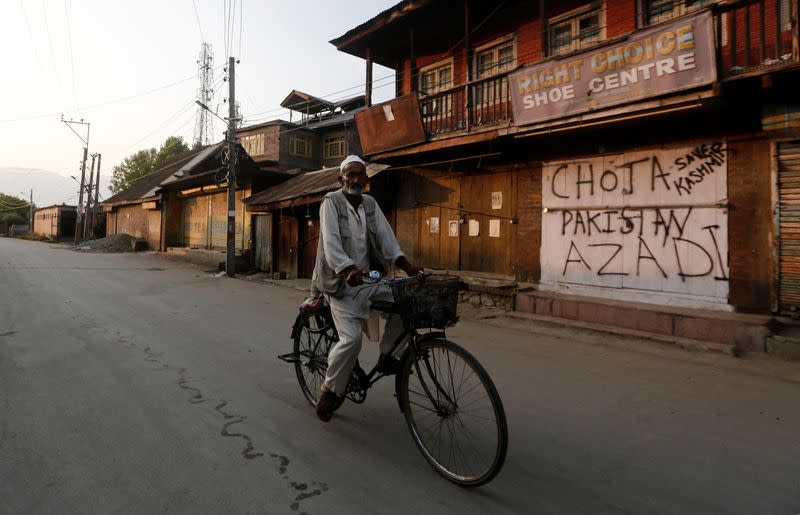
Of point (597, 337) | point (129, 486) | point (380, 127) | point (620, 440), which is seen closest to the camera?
point (129, 486)

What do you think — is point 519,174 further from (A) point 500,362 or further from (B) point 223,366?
(B) point 223,366

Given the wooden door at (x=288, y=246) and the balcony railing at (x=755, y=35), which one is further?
the wooden door at (x=288, y=246)

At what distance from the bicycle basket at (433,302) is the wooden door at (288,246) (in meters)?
13.7

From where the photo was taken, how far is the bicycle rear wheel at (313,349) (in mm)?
3604

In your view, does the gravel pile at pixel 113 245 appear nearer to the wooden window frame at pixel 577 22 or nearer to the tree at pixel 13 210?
the wooden window frame at pixel 577 22

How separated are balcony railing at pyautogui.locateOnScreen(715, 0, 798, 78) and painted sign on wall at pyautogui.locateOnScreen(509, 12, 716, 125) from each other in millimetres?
262

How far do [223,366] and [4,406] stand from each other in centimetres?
178

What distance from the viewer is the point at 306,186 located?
51.8 feet

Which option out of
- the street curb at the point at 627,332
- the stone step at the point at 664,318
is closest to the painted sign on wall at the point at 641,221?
the stone step at the point at 664,318

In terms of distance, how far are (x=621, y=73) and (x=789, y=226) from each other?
10.2 feet

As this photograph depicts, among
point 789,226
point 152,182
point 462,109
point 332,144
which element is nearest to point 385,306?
point 789,226

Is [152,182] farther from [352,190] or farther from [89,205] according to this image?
[352,190]

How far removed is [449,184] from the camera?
450 inches

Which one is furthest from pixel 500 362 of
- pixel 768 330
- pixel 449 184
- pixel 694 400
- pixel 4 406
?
pixel 449 184
